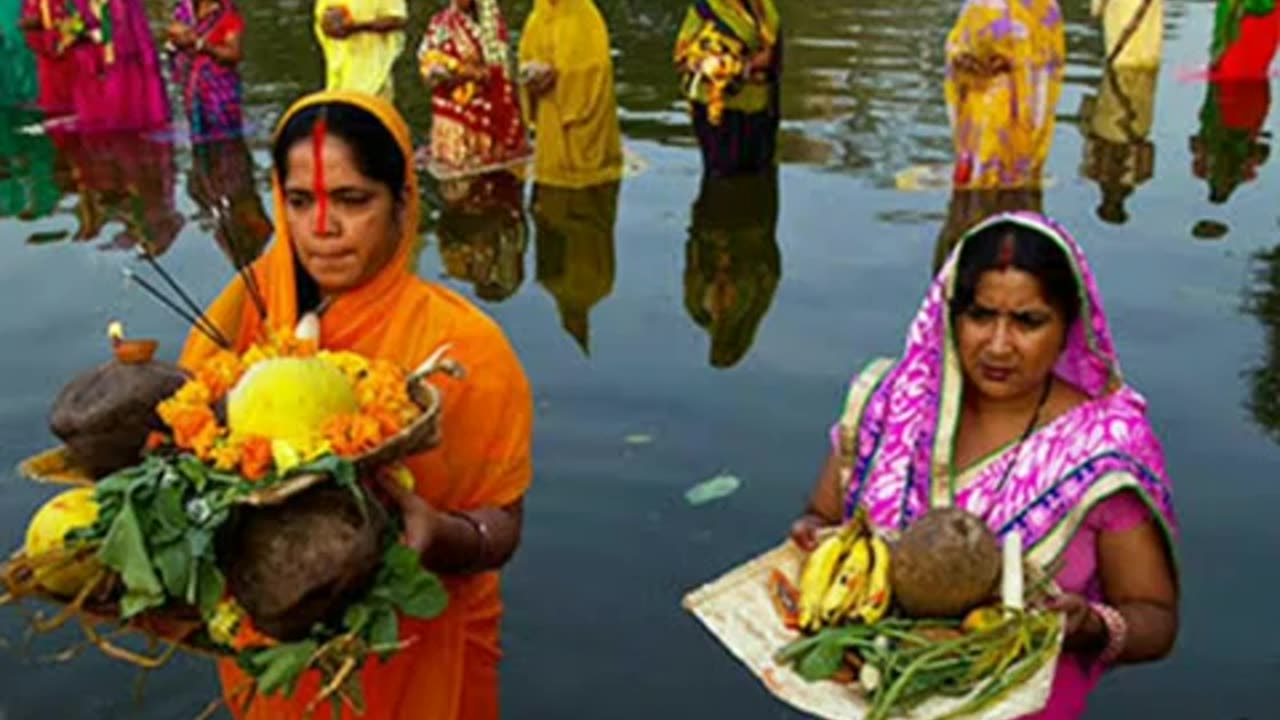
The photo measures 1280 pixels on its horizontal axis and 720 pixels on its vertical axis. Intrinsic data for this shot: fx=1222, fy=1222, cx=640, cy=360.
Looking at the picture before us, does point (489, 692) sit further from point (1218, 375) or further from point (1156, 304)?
point (1156, 304)

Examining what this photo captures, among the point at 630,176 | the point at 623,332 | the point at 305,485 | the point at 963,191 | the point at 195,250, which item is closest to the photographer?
the point at 305,485

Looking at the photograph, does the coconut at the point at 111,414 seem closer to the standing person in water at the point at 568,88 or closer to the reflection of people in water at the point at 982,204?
the reflection of people in water at the point at 982,204

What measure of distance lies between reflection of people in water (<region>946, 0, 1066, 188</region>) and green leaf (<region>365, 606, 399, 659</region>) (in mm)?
8626

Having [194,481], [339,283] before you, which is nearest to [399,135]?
[339,283]

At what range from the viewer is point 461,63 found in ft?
33.8

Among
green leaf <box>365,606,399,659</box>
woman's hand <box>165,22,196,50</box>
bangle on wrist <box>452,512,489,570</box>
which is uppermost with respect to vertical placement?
woman's hand <box>165,22,196,50</box>

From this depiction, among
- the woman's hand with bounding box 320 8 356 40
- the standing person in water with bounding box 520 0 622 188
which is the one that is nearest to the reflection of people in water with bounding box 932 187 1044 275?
the standing person in water with bounding box 520 0 622 188

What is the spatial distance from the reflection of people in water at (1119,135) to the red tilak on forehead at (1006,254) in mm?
7605

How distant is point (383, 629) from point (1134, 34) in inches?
610

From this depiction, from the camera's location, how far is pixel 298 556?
5.93 feet

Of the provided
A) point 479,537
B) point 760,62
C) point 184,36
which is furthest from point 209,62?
point 479,537

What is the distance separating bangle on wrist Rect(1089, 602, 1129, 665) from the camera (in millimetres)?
2322

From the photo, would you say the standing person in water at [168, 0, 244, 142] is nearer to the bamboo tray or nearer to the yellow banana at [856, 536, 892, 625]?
the bamboo tray

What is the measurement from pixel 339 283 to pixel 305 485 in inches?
27.1
